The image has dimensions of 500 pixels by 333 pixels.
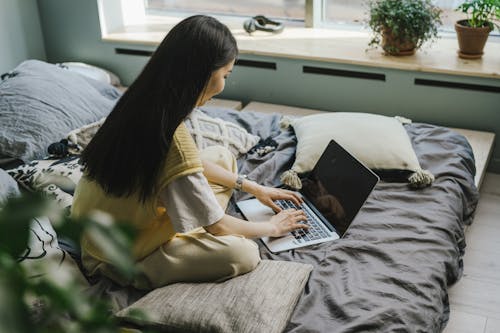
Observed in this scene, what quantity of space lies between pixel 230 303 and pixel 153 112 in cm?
47

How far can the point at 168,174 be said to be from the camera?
1.38 m

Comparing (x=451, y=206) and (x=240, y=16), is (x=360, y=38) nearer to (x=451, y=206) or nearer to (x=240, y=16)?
(x=240, y=16)

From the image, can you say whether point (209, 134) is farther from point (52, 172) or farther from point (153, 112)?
point (153, 112)

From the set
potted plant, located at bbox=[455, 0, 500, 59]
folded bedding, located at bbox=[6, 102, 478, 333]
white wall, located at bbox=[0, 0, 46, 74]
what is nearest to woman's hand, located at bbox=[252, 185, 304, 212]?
folded bedding, located at bbox=[6, 102, 478, 333]

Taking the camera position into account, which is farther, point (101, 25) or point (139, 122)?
point (101, 25)

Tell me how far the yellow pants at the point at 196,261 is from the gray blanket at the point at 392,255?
0.10 meters

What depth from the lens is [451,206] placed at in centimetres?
189

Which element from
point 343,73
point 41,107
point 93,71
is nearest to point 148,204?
point 41,107

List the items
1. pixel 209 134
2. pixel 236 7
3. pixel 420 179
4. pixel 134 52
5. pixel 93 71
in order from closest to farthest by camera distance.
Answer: pixel 420 179 < pixel 209 134 < pixel 93 71 < pixel 134 52 < pixel 236 7

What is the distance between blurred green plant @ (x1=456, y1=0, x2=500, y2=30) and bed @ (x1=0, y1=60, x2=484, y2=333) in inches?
26.3

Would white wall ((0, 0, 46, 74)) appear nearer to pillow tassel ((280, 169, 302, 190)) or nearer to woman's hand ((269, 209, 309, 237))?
pillow tassel ((280, 169, 302, 190))

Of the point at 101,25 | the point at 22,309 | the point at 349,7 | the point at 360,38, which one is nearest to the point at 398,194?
the point at 360,38

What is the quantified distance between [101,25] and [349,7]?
1303 millimetres

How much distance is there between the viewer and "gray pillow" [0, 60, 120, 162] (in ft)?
6.93
